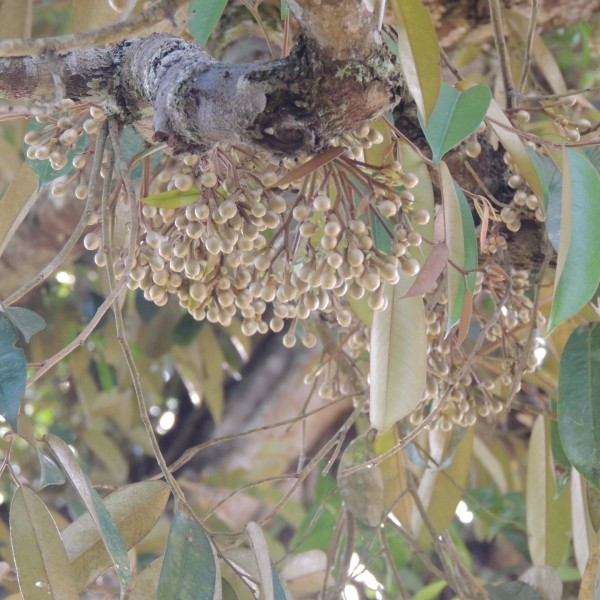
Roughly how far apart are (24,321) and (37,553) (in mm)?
207

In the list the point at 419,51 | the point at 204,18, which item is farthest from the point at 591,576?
the point at 204,18

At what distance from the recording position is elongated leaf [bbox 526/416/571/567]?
1.21m

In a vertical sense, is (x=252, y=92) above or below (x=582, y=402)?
above

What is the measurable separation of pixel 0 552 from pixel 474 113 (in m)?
1.65

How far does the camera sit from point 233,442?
2205 mm

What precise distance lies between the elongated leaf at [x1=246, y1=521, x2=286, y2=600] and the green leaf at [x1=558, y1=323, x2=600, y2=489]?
294mm

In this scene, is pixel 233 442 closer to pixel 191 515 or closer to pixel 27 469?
pixel 27 469

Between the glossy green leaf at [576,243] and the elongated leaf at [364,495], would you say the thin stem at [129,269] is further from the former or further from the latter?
the elongated leaf at [364,495]

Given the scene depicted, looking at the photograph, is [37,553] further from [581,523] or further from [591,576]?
[581,523]

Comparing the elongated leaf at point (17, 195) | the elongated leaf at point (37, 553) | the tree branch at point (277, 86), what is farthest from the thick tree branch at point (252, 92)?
the elongated leaf at point (37, 553)

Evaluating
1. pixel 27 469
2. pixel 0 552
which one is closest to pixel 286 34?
pixel 0 552

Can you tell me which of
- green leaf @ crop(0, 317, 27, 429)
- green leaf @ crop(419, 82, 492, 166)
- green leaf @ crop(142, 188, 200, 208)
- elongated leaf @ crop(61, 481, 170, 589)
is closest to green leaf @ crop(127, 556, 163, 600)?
elongated leaf @ crop(61, 481, 170, 589)

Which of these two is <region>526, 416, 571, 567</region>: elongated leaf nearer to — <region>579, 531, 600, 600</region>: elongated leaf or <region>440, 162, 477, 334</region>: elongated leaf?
<region>579, 531, 600, 600</region>: elongated leaf

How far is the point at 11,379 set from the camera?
0.66 m
